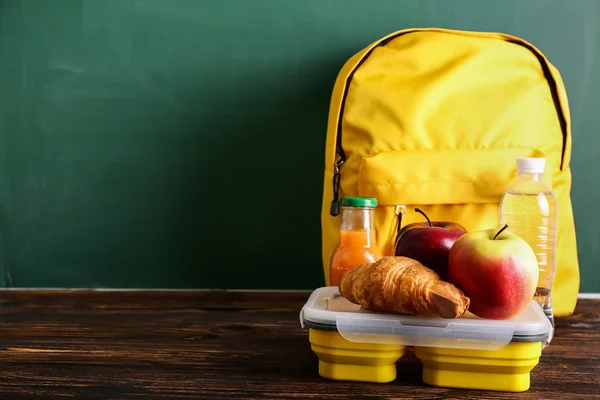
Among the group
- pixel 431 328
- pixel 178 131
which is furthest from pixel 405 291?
pixel 178 131

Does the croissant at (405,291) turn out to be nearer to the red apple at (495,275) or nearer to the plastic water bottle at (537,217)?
the red apple at (495,275)

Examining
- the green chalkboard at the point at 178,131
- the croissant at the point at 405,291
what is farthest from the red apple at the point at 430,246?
the green chalkboard at the point at 178,131

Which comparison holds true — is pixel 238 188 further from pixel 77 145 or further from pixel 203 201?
pixel 77 145

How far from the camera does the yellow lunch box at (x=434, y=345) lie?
2.06 feet

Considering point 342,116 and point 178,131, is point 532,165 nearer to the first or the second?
point 342,116

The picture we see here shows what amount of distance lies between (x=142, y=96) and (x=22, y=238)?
1.23 feet

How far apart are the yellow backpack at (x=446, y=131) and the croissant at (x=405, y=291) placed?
295mm

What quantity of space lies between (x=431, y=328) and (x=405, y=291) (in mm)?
49

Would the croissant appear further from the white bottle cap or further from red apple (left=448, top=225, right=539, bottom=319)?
the white bottle cap

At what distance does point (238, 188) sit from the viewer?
1202mm

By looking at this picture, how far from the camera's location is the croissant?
62cm

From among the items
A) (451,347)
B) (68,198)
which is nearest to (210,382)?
(451,347)

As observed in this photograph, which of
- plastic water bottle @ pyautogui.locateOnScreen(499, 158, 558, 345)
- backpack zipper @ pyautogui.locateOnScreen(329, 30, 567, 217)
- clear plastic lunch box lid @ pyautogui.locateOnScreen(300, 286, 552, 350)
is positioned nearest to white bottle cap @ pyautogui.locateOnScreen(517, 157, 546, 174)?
plastic water bottle @ pyautogui.locateOnScreen(499, 158, 558, 345)

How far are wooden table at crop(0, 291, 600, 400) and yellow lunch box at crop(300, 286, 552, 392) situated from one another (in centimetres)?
2
